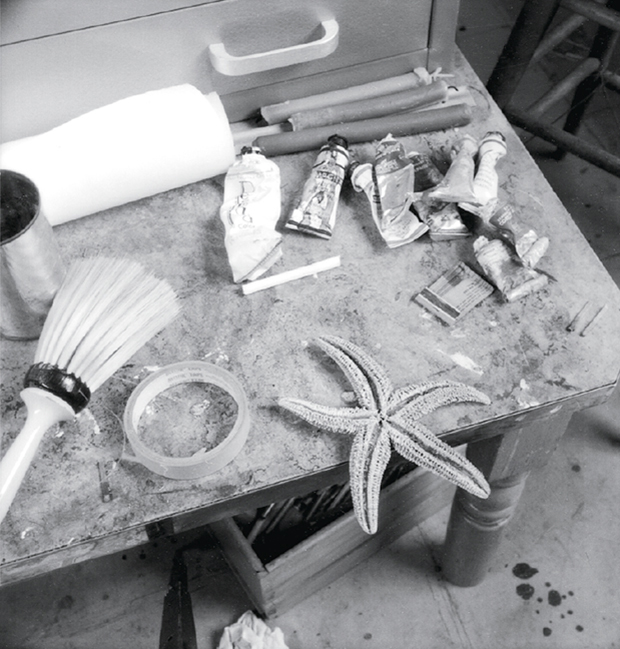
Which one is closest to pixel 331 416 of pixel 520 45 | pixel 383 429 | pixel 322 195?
pixel 383 429

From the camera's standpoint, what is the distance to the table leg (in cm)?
86

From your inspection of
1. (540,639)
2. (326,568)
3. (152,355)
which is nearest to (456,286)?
(152,355)

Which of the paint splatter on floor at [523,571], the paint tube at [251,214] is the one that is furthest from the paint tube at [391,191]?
the paint splatter on floor at [523,571]

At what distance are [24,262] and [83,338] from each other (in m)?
0.10

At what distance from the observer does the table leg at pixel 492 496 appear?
2.81 feet

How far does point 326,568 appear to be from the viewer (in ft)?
4.21

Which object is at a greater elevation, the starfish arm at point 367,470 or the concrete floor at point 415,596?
the starfish arm at point 367,470

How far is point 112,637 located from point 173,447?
759mm

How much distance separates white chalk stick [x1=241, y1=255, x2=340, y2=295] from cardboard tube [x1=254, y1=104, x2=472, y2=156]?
0.19 m

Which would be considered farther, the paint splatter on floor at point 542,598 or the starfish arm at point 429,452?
the paint splatter on floor at point 542,598

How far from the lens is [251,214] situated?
90 centimetres

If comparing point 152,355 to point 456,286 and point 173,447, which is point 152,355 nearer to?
point 173,447

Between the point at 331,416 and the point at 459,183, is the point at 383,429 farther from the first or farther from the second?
the point at 459,183

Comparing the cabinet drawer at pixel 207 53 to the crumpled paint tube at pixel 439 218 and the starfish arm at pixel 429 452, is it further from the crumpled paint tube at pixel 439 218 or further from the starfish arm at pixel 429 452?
the starfish arm at pixel 429 452
